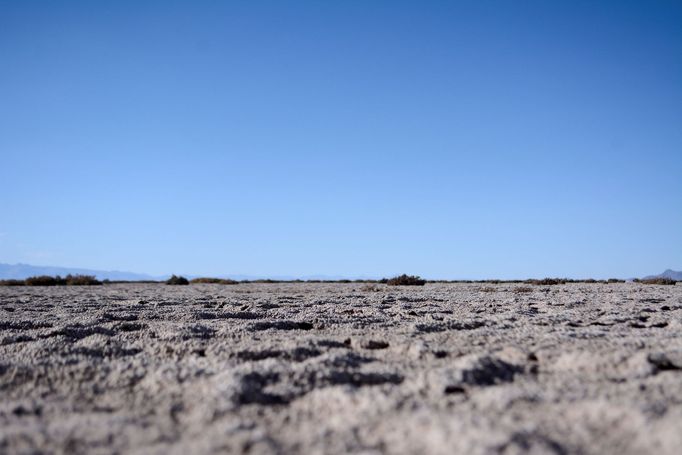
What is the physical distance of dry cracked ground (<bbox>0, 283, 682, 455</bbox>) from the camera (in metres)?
1.47

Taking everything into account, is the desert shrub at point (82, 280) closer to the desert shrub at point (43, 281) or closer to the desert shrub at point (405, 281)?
the desert shrub at point (43, 281)

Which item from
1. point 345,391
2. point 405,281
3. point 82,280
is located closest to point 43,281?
point 82,280

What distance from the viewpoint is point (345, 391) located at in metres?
1.91

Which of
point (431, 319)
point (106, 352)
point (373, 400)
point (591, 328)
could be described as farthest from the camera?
Answer: point (431, 319)

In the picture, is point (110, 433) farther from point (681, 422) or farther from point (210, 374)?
point (681, 422)

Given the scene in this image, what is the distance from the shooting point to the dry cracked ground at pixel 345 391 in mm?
1466

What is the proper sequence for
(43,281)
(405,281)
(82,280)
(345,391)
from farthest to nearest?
(82,280)
(43,281)
(405,281)
(345,391)

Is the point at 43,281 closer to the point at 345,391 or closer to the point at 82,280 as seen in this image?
the point at 82,280

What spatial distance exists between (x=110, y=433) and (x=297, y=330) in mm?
2187

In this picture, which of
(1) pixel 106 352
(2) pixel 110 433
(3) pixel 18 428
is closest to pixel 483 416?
(2) pixel 110 433

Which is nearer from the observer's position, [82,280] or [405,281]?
[405,281]

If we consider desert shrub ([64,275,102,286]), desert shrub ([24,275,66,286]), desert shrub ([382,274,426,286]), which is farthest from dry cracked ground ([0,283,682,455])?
desert shrub ([24,275,66,286])

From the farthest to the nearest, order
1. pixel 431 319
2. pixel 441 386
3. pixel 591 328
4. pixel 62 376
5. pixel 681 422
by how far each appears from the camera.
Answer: pixel 431 319
pixel 591 328
pixel 62 376
pixel 441 386
pixel 681 422

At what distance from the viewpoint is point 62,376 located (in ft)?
7.49
